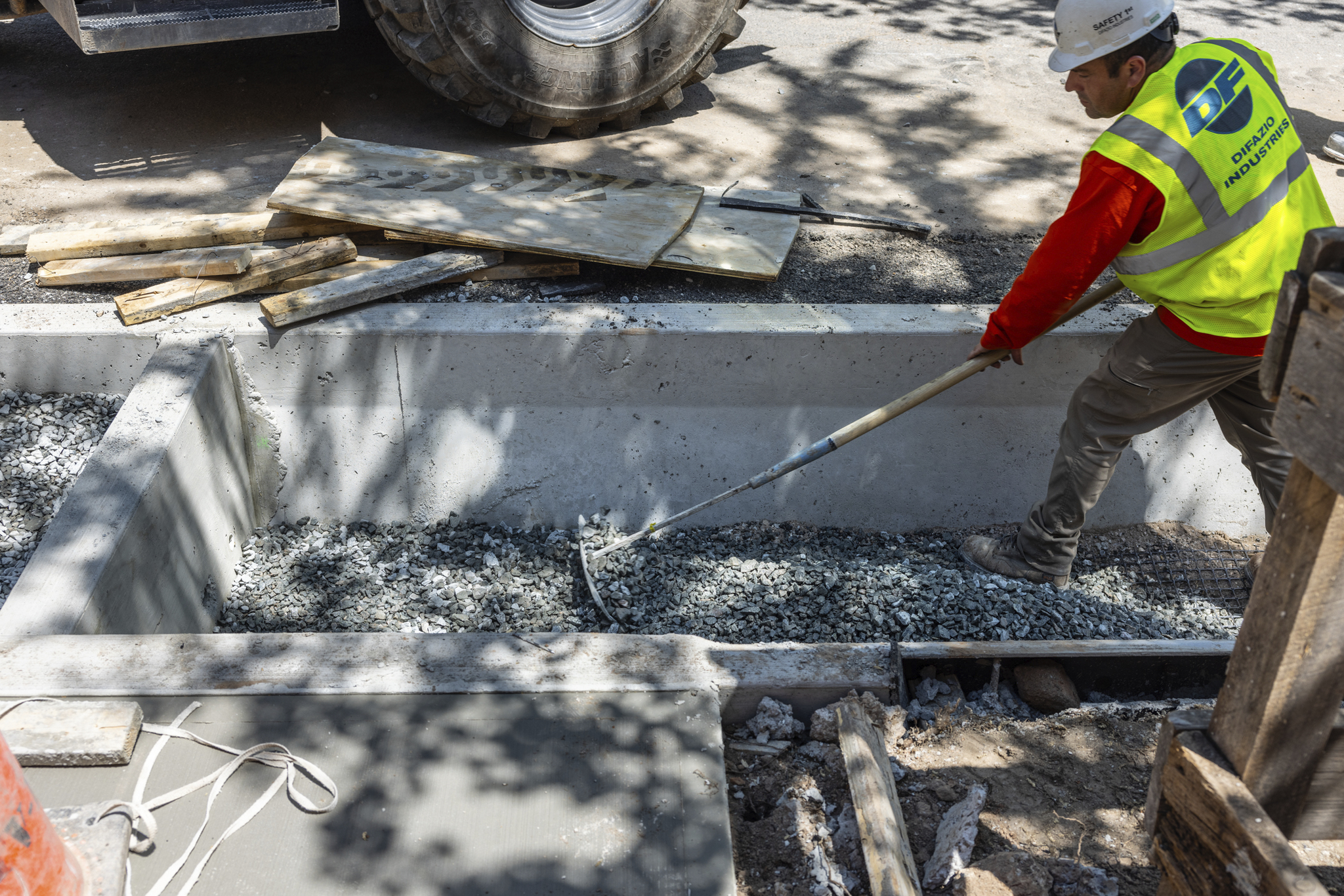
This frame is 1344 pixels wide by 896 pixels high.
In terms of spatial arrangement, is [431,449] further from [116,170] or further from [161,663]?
[116,170]

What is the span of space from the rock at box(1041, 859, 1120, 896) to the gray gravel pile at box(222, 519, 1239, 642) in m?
1.32

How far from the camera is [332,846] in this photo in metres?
2.28

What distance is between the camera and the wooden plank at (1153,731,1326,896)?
150 cm

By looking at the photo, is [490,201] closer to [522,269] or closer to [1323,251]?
[522,269]

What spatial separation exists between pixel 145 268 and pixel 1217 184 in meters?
4.19

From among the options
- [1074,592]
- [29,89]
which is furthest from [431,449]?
[29,89]

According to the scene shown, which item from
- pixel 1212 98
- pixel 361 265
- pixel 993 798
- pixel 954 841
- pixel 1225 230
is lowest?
pixel 993 798

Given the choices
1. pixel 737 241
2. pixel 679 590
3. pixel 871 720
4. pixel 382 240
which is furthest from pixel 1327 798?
pixel 382 240

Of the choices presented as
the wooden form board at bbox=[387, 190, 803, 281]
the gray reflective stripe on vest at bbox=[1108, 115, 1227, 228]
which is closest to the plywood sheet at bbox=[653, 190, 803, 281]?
the wooden form board at bbox=[387, 190, 803, 281]

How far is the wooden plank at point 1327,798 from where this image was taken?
172 centimetres

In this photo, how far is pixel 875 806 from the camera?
242 cm

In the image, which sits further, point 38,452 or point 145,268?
point 145,268

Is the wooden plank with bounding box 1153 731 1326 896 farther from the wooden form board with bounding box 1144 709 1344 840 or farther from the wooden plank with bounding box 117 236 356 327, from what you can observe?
the wooden plank with bounding box 117 236 356 327

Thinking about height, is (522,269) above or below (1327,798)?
below
